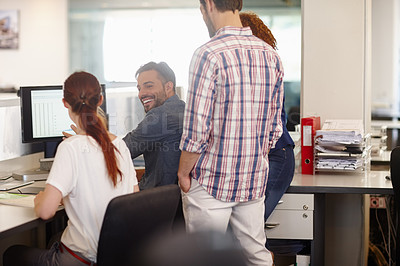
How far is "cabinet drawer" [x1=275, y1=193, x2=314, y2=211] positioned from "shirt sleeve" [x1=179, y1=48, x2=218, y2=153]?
0.78m

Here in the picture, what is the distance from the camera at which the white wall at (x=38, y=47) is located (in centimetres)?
684

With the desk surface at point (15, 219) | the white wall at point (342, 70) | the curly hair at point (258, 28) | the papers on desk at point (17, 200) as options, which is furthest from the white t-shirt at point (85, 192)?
the white wall at point (342, 70)

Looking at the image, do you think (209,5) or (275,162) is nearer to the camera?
(209,5)

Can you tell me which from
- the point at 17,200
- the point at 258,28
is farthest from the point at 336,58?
the point at 17,200

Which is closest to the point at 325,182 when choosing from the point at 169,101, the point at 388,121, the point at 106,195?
the point at 169,101

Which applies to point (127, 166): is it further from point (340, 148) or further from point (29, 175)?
point (340, 148)

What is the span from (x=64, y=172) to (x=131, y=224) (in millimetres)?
296

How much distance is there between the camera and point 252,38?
2055 millimetres

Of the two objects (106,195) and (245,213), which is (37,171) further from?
(245,213)

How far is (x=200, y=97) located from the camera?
1928 mm

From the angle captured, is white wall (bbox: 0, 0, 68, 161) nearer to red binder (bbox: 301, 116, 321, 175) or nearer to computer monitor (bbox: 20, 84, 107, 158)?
computer monitor (bbox: 20, 84, 107, 158)

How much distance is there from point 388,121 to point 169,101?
489cm

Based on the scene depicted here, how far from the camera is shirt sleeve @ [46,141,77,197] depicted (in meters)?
1.84

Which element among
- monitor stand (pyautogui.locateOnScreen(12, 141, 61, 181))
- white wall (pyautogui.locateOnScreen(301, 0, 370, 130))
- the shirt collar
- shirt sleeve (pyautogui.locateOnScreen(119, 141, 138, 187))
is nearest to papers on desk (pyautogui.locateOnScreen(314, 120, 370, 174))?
white wall (pyautogui.locateOnScreen(301, 0, 370, 130))
